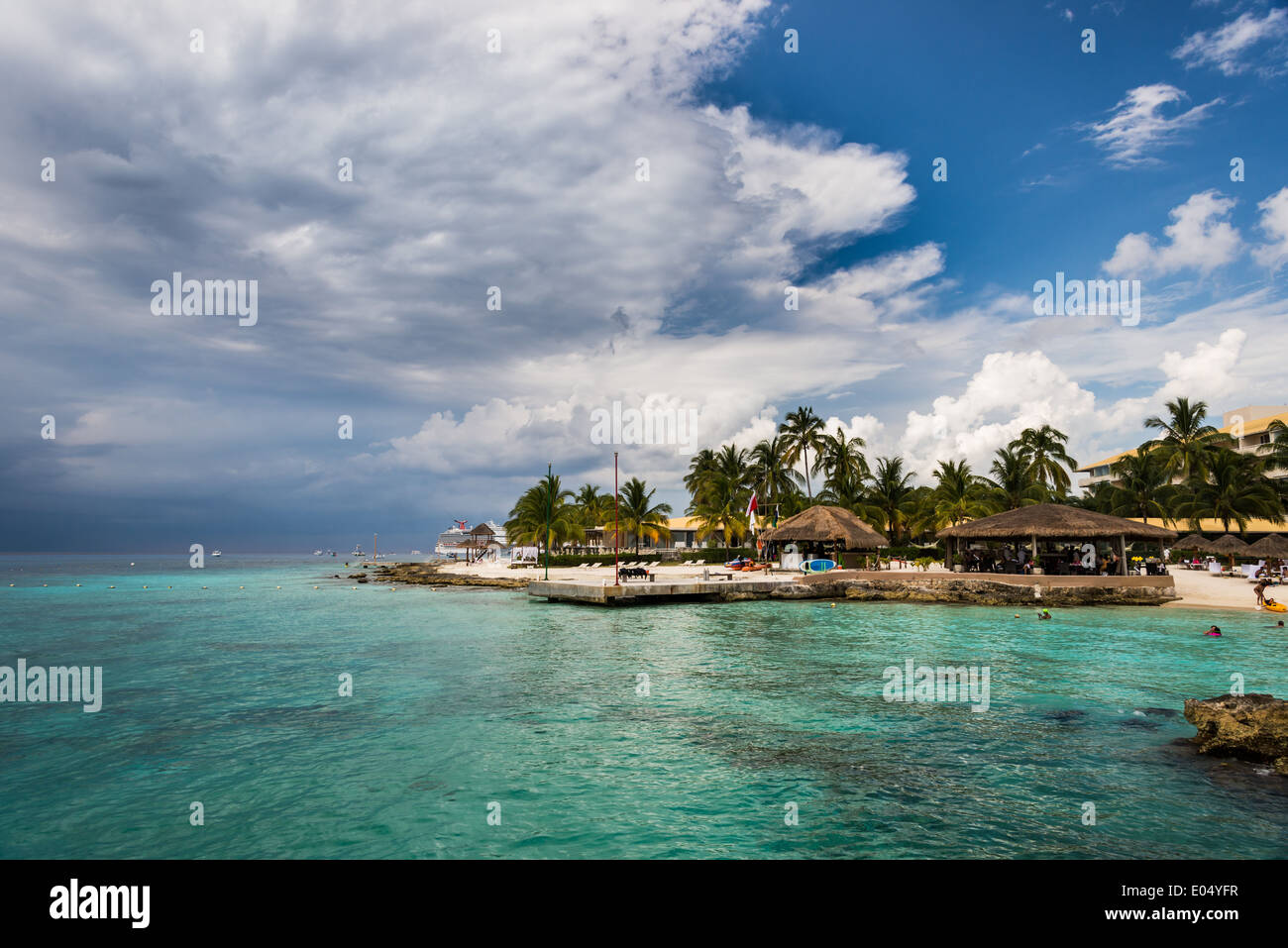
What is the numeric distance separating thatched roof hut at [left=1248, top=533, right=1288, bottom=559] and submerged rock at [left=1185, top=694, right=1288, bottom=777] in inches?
1403

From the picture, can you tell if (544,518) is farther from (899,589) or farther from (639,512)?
(899,589)

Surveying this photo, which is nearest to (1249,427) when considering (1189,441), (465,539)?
(1189,441)

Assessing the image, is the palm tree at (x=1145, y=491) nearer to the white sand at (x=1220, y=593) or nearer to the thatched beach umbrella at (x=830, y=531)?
the white sand at (x=1220, y=593)

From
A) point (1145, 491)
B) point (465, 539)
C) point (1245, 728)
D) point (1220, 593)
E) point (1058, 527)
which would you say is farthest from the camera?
point (465, 539)

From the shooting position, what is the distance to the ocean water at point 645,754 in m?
8.20

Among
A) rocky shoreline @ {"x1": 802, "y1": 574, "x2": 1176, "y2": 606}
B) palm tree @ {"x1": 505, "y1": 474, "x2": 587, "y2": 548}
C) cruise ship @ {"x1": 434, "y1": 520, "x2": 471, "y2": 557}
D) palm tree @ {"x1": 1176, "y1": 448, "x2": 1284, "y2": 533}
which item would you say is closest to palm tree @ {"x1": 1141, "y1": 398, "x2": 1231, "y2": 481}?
palm tree @ {"x1": 1176, "y1": 448, "x2": 1284, "y2": 533}

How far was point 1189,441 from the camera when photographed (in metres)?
58.8

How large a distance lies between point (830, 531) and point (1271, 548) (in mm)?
23358

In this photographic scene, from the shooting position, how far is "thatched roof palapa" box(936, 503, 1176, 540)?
33.8 metres

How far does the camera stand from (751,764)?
10648 millimetres

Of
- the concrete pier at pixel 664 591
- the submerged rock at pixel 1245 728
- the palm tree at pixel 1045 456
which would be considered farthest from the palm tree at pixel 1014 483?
the submerged rock at pixel 1245 728
